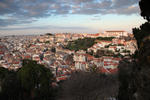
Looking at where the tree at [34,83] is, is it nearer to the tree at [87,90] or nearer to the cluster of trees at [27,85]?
the cluster of trees at [27,85]

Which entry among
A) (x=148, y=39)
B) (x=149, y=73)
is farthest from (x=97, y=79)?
(x=149, y=73)

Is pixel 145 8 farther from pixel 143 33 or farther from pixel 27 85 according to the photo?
→ pixel 27 85

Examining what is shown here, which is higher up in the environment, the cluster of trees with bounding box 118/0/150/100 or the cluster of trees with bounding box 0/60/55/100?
the cluster of trees with bounding box 118/0/150/100

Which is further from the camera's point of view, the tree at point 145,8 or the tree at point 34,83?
the tree at point 34,83

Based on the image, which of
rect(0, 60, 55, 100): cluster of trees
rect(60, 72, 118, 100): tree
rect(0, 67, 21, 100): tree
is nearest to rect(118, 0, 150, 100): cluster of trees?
rect(60, 72, 118, 100): tree

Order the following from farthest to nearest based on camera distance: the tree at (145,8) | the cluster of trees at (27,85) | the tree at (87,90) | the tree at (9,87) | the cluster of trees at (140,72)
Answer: the cluster of trees at (27,85)
the tree at (9,87)
the tree at (87,90)
the tree at (145,8)
the cluster of trees at (140,72)

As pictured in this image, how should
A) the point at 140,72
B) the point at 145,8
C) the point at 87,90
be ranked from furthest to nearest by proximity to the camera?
the point at 87,90, the point at 145,8, the point at 140,72

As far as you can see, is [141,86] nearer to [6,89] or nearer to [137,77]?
[137,77]

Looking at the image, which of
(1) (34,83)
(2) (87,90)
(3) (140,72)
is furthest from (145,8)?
(1) (34,83)

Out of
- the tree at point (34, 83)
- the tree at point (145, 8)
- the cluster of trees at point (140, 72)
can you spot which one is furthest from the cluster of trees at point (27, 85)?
the tree at point (145, 8)

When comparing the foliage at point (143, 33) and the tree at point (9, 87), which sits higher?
the foliage at point (143, 33)

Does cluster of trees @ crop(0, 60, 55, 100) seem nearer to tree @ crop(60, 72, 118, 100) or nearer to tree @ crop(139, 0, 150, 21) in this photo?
tree @ crop(60, 72, 118, 100)
